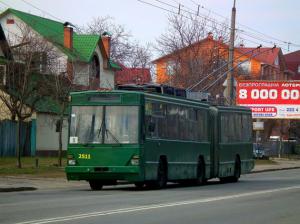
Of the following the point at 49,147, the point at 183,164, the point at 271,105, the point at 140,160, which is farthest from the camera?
the point at 271,105

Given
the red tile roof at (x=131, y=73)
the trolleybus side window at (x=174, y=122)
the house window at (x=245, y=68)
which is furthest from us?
the house window at (x=245, y=68)

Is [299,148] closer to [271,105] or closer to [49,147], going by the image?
[271,105]

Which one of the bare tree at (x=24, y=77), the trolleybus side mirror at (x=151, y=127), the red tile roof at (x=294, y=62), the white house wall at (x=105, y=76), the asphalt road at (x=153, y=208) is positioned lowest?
the asphalt road at (x=153, y=208)

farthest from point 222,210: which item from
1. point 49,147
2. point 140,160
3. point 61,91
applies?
point 49,147

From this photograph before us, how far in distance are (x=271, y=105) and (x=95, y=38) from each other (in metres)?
16.3

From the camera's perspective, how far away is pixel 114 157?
22.4m

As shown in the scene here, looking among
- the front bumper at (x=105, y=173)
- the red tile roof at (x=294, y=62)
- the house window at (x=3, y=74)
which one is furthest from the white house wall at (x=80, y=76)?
the red tile roof at (x=294, y=62)

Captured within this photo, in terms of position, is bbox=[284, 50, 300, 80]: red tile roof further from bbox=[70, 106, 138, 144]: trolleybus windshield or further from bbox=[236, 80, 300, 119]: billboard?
bbox=[70, 106, 138, 144]: trolleybus windshield

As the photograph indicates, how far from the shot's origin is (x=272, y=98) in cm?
6247

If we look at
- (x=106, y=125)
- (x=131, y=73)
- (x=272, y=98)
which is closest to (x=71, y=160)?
(x=106, y=125)

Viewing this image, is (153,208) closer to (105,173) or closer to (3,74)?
(105,173)

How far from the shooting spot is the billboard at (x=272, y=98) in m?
62.2

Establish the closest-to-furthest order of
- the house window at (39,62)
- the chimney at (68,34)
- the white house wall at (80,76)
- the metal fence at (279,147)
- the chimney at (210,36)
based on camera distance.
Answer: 1. the house window at (39,62)
2. the white house wall at (80,76)
3. the chimney at (68,34)
4. the chimney at (210,36)
5. the metal fence at (279,147)

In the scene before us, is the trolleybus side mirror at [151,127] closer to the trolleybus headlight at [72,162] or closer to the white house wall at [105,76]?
the trolleybus headlight at [72,162]
